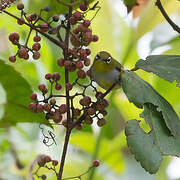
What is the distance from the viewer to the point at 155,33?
1491 mm

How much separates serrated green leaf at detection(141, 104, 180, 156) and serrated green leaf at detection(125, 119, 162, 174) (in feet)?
0.05

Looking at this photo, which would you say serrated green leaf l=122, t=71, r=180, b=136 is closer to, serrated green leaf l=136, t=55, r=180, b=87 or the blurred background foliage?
serrated green leaf l=136, t=55, r=180, b=87

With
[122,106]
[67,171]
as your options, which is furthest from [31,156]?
[122,106]

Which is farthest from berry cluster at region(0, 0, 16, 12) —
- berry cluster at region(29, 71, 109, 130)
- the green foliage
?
the green foliage

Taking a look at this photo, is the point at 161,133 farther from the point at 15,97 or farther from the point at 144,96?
the point at 15,97

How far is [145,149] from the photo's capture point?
770mm

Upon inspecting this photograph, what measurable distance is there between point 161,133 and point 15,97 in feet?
1.51

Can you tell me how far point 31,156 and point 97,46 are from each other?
0.57 meters

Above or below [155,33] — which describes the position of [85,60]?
below

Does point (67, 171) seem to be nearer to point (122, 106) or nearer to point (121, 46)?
point (122, 106)

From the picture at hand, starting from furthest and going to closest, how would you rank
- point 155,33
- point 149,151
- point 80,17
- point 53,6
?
1. point 155,33
2. point 53,6
3. point 80,17
4. point 149,151

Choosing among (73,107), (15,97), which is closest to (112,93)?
(15,97)

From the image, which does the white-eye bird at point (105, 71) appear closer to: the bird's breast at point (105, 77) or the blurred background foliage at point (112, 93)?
the bird's breast at point (105, 77)

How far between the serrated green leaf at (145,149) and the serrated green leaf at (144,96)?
0.05 meters
